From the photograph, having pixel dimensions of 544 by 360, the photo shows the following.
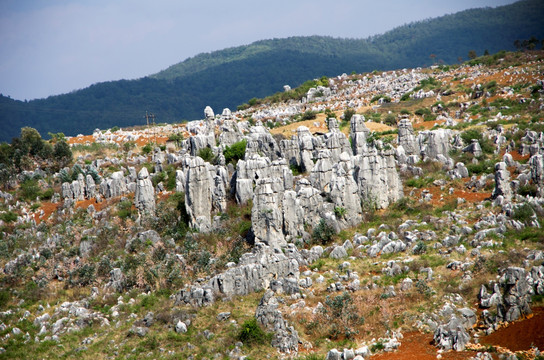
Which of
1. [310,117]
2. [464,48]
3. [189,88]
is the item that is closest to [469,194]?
[310,117]

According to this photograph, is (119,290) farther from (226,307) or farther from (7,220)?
(7,220)

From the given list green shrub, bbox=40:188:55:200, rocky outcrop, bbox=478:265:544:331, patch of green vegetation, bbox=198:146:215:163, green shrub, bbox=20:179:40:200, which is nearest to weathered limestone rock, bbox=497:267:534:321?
rocky outcrop, bbox=478:265:544:331

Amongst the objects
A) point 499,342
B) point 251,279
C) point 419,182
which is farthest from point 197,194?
point 499,342

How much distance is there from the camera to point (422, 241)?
24156 mm

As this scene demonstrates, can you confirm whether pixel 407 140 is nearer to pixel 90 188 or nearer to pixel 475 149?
pixel 475 149

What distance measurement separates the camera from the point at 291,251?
2459 centimetres

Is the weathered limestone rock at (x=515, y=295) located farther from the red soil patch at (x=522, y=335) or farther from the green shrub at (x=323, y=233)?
the green shrub at (x=323, y=233)

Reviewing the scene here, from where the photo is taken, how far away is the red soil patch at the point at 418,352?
54.6 feet

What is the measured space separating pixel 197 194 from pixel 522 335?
58.5ft

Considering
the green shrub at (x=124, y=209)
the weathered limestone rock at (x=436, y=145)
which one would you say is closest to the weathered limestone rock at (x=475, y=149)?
the weathered limestone rock at (x=436, y=145)

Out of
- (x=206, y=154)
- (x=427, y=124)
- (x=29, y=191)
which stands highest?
(x=206, y=154)

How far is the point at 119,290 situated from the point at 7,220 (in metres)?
14.2

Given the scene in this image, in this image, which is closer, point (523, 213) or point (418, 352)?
point (418, 352)

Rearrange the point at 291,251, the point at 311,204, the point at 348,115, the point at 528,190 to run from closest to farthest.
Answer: the point at 291,251 < the point at 528,190 < the point at 311,204 < the point at 348,115
